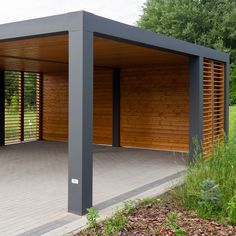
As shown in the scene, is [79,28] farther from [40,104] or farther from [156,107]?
[40,104]

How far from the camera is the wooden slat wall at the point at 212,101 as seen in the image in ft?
29.3

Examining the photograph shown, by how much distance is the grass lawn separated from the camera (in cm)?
425

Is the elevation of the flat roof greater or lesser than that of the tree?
lesser

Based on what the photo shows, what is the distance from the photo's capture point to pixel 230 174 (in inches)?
202

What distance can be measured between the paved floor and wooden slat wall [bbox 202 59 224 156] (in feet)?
3.00

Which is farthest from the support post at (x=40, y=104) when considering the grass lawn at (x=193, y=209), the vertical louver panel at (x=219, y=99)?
the grass lawn at (x=193, y=209)

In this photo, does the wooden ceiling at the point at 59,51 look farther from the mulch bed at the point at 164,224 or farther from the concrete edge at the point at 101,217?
the mulch bed at the point at 164,224

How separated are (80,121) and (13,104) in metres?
9.60

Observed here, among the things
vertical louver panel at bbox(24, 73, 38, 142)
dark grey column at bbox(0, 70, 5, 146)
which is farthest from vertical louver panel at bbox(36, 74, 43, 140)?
dark grey column at bbox(0, 70, 5, 146)

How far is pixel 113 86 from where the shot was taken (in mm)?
11977

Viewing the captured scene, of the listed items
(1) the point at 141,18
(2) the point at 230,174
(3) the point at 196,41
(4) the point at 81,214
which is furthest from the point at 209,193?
(1) the point at 141,18

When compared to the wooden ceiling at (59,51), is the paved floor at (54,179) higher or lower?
lower

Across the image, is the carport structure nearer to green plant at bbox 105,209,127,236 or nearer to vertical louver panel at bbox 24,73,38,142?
vertical louver panel at bbox 24,73,38,142

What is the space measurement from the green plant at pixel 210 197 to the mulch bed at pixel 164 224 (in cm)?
16
